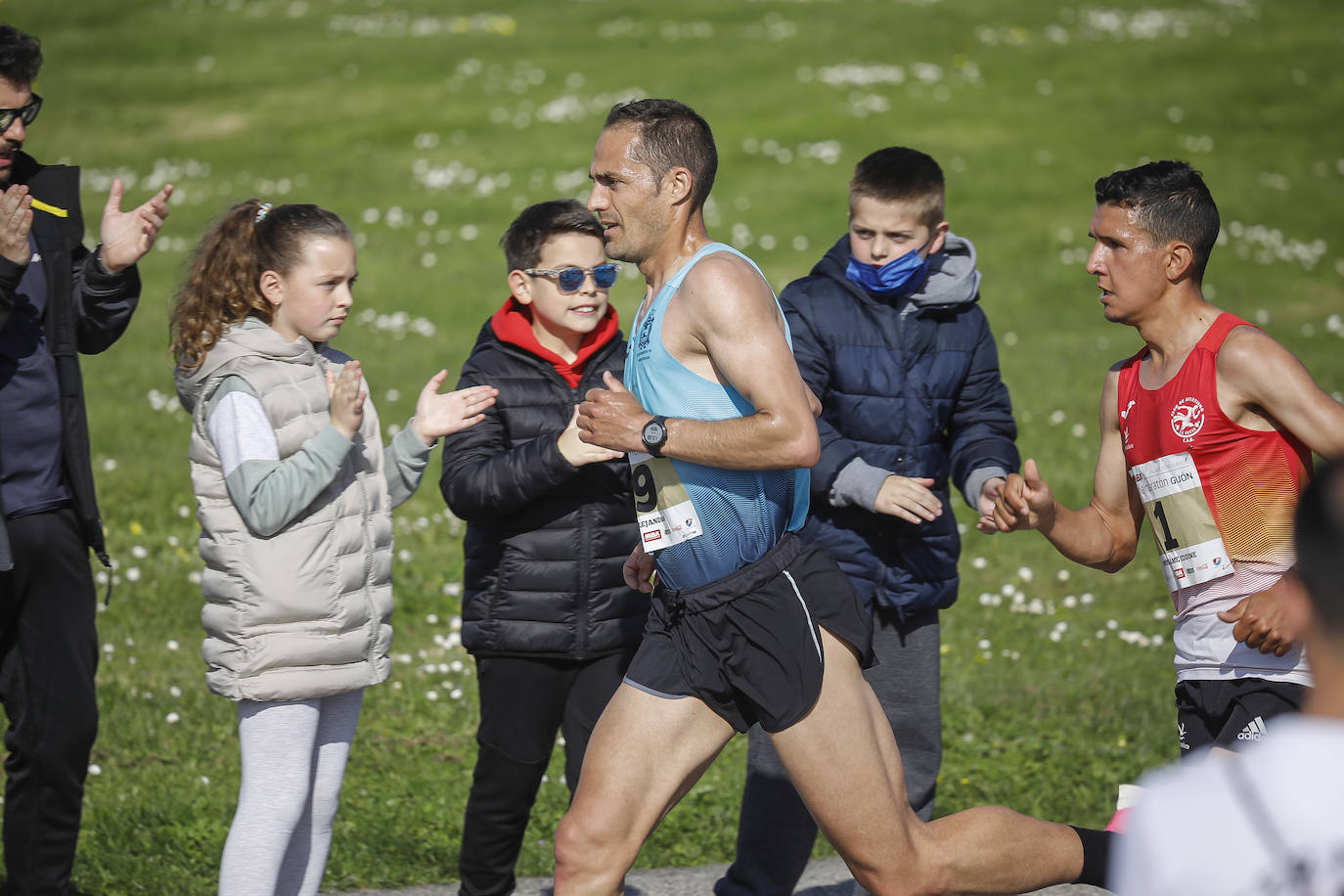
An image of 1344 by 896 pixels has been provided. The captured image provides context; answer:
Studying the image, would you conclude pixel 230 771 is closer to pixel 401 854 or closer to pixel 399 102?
pixel 401 854

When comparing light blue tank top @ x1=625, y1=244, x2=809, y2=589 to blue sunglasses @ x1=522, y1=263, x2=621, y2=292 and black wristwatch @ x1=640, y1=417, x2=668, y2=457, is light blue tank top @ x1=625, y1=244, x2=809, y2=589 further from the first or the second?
blue sunglasses @ x1=522, y1=263, x2=621, y2=292

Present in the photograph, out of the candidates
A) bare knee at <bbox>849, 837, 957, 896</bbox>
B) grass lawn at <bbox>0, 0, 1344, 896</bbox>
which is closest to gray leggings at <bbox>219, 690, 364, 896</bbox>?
grass lawn at <bbox>0, 0, 1344, 896</bbox>

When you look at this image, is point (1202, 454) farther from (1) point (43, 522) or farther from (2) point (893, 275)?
(1) point (43, 522)

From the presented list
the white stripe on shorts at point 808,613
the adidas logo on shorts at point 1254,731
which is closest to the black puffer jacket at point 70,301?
the white stripe on shorts at point 808,613

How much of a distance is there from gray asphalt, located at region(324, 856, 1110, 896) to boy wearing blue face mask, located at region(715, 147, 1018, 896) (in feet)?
1.58

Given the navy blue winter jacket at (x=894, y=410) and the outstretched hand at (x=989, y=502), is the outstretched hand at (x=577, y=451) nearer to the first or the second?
the navy blue winter jacket at (x=894, y=410)

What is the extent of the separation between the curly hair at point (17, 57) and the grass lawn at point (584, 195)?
2.75 meters

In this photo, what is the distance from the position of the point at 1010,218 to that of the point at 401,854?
14459mm

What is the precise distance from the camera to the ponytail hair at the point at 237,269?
13.4 feet

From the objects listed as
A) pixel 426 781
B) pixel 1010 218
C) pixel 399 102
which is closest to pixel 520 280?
pixel 426 781

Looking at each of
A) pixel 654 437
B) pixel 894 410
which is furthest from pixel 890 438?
pixel 654 437

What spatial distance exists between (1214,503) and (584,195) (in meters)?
15.1

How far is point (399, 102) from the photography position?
963 inches

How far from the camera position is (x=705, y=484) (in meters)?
3.69
